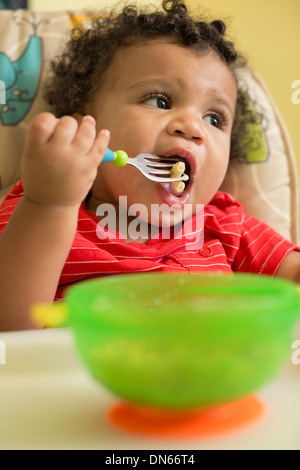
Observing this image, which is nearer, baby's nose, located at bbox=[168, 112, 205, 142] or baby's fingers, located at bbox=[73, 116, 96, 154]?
baby's fingers, located at bbox=[73, 116, 96, 154]

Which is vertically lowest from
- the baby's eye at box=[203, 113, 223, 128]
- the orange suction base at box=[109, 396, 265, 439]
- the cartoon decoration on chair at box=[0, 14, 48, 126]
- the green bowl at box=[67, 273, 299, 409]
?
the orange suction base at box=[109, 396, 265, 439]

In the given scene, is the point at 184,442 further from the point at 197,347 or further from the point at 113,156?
the point at 113,156

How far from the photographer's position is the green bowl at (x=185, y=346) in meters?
0.32

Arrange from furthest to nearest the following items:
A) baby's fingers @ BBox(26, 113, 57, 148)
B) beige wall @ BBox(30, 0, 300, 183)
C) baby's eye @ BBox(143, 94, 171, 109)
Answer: beige wall @ BBox(30, 0, 300, 183) → baby's eye @ BBox(143, 94, 171, 109) → baby's fingers @ BBox(26, 113, 57, 148)

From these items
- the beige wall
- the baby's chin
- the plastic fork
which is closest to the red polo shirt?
the baby's chin

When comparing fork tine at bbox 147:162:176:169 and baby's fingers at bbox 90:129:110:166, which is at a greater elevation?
fork tine at bbox 147:162:176:169

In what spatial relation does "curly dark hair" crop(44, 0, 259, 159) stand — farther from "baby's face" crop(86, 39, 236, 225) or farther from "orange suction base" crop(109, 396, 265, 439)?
"orange suction base" crop(109, 396, 265, 439)

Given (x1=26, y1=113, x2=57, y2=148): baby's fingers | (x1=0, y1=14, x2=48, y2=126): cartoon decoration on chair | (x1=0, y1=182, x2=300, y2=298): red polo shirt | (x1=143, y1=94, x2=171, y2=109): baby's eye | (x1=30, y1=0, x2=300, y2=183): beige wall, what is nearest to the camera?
(x1=26, y1=113, x2=57, y2=148): baby's fingers

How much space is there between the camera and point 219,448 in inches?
13.4

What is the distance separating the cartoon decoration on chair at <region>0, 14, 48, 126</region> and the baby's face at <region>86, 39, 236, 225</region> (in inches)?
7.3

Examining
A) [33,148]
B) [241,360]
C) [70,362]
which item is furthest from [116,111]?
[241,360]

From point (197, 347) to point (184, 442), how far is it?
0.07m

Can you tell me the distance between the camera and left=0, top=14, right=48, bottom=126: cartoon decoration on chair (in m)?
1.15

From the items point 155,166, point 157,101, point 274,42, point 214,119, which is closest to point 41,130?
point 155,166
